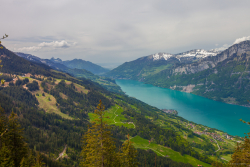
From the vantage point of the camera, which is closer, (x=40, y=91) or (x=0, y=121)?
(x=0, y=121)

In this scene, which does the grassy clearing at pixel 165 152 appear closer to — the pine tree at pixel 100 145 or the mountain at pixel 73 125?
the mountain at pixel 73 125

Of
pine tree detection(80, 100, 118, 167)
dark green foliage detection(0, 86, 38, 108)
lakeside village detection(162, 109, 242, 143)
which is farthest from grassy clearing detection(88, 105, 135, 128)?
pine tree detection(80, 100, 118, 167)

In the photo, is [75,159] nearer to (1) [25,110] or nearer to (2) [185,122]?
(1) [25,110]

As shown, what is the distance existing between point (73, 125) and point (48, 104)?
42355 mm

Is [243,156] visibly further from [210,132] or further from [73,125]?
[210,132]

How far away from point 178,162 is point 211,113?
140m

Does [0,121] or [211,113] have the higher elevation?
[0,121]

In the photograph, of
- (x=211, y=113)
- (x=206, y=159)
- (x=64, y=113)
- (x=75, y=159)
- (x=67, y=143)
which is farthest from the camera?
(x=211, y=113)

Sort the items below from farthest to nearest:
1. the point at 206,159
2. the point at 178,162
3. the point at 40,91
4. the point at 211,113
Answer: the point at 211,113 → the point at 40,91 → the point at 206,159 → the point at 178,162

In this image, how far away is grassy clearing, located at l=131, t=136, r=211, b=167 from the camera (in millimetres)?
86225

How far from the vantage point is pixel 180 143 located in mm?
105812

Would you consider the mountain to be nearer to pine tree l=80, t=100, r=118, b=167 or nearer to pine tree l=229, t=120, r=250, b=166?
pine tree l=80, t=100, r=118, b=167

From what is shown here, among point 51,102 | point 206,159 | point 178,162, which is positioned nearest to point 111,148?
point 178,162

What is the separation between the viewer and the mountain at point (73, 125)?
245 ft
